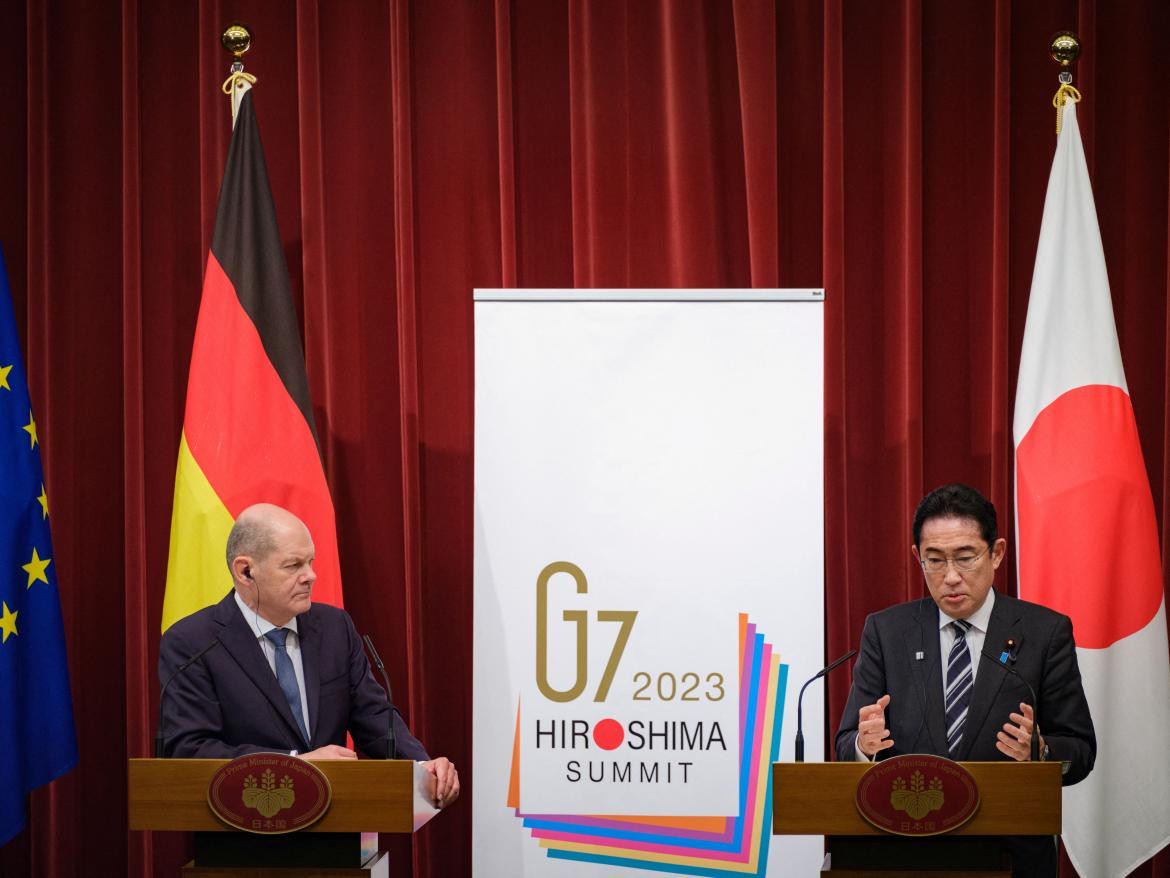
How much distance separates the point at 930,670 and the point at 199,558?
85.5 inches

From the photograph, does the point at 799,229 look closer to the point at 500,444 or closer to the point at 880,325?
the point at 880,325

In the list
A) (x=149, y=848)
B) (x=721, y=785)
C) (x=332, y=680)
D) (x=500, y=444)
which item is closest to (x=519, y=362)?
(x=500, y=444)

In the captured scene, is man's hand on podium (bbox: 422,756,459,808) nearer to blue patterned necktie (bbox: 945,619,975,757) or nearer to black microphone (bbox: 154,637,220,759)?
black microphone (bbox: 154,637,220,759)

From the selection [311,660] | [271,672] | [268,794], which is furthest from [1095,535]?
[268,794]

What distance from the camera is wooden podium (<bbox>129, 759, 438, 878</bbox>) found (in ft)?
9.18

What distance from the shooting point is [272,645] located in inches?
134

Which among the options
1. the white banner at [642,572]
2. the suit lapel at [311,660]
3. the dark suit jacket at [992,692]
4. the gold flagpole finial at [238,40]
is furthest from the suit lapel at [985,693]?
the gold flagpole finial at [238,40]

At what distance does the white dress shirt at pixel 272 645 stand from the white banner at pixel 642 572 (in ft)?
1.91

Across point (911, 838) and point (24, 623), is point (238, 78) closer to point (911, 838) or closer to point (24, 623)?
point (24, 623)

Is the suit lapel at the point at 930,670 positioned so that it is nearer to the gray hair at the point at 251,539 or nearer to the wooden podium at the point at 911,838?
the wooden podium at the point at 911,838

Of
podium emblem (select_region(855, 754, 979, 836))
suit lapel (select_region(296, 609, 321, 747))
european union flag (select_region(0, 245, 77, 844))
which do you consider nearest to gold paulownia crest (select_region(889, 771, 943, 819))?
podium emblem (select_region(855, 754, 979, 836))

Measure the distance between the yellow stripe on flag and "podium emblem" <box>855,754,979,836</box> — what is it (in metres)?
2.11

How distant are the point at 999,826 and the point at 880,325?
227 cm

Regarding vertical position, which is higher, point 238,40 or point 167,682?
point 238,40
